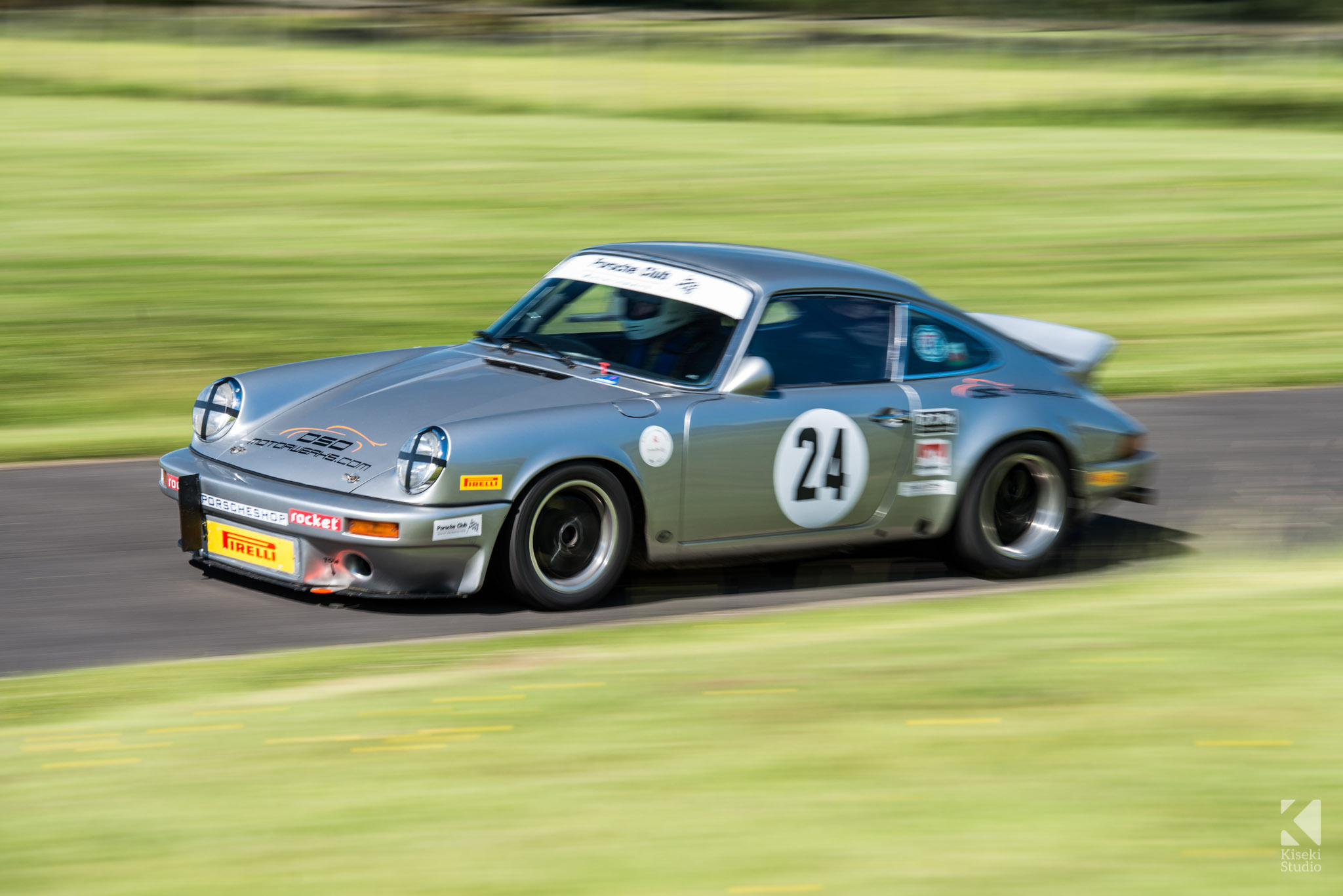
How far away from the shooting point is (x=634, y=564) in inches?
254

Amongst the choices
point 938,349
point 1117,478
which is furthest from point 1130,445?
point 938,349

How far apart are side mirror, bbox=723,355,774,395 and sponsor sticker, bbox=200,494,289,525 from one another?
5.88 ft

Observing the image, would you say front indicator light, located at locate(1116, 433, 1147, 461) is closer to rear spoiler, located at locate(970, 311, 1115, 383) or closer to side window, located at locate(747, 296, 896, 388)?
rear spoiler, located at locate(970, 311, 1115, 383)

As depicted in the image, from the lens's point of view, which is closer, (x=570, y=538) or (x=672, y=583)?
(x=570, y=538)

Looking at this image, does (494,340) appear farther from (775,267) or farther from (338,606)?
(338,606)

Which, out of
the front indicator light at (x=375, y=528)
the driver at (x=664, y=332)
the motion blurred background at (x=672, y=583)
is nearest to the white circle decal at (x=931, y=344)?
the driver at (x=664, y=332)

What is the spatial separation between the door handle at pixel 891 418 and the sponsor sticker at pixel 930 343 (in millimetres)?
359

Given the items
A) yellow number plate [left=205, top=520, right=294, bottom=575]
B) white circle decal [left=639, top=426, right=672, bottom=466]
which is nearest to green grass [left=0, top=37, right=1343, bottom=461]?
yellow number plate [left=205, top=520, right=294, bottom=575]

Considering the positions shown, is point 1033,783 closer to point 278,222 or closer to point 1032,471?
point 1032,471

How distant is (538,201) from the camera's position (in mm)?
17656

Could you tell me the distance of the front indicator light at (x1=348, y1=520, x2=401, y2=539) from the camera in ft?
19.1

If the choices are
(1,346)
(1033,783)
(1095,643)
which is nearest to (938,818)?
(1033,783)

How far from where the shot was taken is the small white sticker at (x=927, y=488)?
691 centimetres

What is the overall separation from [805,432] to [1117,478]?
1751 millimetres
